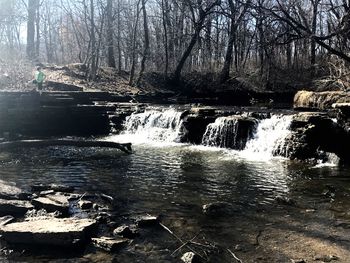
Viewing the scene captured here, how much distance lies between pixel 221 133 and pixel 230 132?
1.38 feet

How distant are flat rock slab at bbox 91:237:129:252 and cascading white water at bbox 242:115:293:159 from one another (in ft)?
30.7

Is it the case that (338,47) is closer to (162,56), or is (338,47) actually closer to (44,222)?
(44,222)

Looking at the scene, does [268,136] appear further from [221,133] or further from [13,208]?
[13,208]

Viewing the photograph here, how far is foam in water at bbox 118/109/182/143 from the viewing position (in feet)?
64.2

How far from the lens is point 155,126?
811 inches

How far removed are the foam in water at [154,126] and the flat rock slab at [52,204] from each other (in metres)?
10.8

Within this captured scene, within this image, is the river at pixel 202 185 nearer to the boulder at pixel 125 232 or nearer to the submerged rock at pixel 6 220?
the boulder at pixel 125 232

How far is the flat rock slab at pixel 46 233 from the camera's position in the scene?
21.2ft

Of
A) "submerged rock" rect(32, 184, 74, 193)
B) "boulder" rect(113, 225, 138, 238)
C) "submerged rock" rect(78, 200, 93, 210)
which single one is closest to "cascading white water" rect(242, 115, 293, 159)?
"submerged rock" rect(32, 184, 74, 193)

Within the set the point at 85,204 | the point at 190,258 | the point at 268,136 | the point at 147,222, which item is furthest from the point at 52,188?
the point at 268,136

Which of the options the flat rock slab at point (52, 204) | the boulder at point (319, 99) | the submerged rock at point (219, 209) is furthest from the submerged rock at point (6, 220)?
the boulder at point (319, 99)

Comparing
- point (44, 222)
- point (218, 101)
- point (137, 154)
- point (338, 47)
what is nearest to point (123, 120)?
point (137, 154)

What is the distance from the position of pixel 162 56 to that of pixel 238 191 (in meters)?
28.8

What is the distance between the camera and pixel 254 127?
56.2ft
